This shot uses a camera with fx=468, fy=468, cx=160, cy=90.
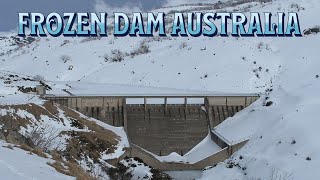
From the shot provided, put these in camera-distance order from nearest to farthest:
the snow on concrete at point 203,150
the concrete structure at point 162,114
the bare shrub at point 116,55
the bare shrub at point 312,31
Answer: the snow on concrete at point 203,150, the concrete structure at point 162,114, the bare shrub at point 312,31, the bare shrub at point 116,55

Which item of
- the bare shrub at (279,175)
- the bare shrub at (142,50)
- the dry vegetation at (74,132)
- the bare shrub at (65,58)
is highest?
the bare shrub at (142,50)

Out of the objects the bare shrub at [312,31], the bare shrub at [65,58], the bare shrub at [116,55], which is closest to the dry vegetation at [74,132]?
the bare shrub at [312,31]

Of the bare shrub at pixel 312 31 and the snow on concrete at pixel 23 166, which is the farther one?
the bare shrub at pixel 312 31

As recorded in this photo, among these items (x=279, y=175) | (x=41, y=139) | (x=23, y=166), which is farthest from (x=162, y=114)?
(x=23, y=166)

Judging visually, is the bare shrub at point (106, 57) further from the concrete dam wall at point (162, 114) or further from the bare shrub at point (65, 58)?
the concrete dam wall at point (162, 114)

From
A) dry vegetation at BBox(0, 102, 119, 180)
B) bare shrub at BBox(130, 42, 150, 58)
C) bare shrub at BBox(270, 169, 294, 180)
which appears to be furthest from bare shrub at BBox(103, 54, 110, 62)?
bare shrub at BBox(270, 169, 294, 180)

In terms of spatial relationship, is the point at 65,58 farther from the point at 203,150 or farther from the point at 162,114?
the point at 203,150
